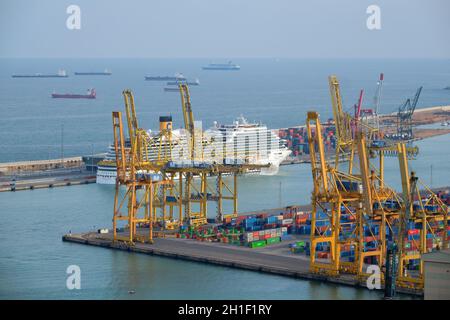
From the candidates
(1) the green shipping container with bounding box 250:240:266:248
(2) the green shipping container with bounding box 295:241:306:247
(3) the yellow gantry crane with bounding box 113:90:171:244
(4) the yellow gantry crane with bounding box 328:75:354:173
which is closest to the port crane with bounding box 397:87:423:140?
(4) the yellow gantry crane with bounding box 328:75:354:173

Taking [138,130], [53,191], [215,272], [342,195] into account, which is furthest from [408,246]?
[53,191]

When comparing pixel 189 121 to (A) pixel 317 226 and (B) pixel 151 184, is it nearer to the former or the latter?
(B) pixel 151 184

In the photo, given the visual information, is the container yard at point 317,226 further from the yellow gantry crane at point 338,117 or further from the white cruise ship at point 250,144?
the white cruise ship at point 250,144

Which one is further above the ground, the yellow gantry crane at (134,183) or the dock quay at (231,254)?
the yellow gantry crane at (134,183)

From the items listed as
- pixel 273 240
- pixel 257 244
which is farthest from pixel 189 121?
pixel 257 244

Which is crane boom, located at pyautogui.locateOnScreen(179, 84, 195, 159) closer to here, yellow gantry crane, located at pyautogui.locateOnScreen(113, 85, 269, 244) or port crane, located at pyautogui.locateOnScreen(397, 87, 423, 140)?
yellow gantry crane, located at pyautogui.locateOnScreen(113, 85, 269, 244)

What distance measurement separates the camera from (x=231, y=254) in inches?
894

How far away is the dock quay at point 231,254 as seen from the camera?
20766mm

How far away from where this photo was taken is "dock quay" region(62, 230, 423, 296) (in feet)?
68.1

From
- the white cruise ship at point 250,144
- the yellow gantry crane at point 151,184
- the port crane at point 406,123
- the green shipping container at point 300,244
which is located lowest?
the green shipping container at point 300,244

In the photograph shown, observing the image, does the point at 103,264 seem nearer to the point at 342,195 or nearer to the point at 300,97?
the point at 342,195

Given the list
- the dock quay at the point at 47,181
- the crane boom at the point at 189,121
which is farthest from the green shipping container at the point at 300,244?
the dock quay at the point at 47,181

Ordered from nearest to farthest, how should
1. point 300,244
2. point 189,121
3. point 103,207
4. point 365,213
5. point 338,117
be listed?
point 365,213
point 300,244
point 338,117
point 189,121
point 103,207

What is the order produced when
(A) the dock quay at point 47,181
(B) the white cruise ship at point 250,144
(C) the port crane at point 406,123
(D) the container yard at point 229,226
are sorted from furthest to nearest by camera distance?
1. (C) the port crane at point 406,123
2. (B) the white cruise ship at point 250,144
3. (A) the dock quay at point 47,181
4. (D) the container yard at point 229,226
